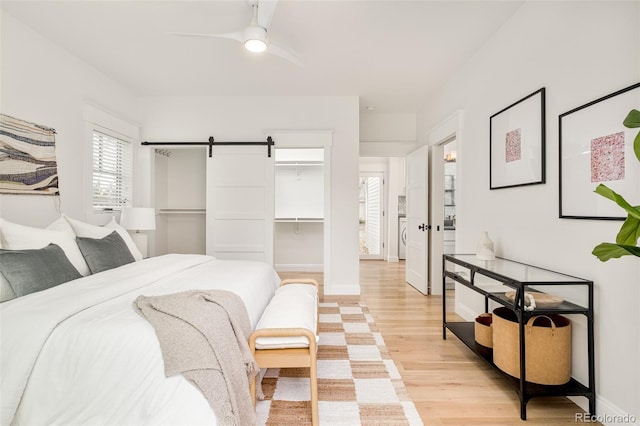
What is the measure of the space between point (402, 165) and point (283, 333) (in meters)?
6.23

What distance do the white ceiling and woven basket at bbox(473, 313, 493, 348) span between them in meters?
2.49

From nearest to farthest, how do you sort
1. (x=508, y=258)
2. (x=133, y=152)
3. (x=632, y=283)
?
1. (x=632, y=283)
2. (x=508, y=258)
3. (x=133, y=152)

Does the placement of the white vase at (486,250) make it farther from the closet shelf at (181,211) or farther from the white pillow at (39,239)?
the closet shelf at (181,211)

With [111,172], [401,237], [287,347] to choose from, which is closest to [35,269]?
[287,347]

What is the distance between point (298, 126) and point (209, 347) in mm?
3516

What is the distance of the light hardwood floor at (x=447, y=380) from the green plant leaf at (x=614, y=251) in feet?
3.77

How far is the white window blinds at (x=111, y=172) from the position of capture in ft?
11.9

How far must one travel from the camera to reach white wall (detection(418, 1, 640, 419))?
1.60 meters

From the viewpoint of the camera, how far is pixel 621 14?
1.63 meters

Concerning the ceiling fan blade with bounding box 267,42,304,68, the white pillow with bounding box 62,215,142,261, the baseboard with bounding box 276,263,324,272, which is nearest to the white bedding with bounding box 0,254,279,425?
the white pillow with bounding box 62,215,142,261

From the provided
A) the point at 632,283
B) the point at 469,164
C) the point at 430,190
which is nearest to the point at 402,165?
the point at 430,190

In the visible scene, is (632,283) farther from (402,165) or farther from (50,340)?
(402,165)

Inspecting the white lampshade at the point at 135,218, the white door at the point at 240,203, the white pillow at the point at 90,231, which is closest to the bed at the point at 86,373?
the white pillow at the point at 90,231

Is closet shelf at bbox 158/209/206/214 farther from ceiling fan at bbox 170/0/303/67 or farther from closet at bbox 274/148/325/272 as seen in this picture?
ceiling fan at bbox 170/0/303/67
